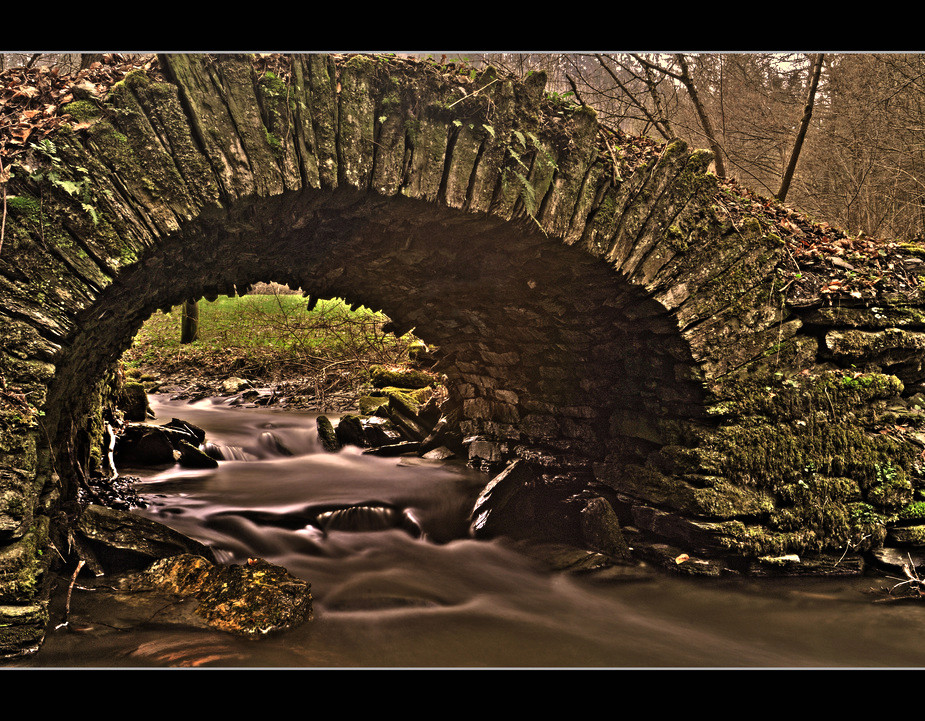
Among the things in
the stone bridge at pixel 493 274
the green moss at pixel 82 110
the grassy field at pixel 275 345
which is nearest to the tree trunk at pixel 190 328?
the grassy field at pixel 275 345

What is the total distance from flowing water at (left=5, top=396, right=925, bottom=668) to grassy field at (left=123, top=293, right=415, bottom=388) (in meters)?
4.88

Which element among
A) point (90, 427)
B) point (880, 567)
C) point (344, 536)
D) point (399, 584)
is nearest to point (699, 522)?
point (880, 567)

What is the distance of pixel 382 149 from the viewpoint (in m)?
3.01

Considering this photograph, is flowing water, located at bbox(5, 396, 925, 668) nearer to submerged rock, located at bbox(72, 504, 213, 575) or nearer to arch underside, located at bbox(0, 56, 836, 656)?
submerged rock, located at bbox(72, 504, 213, 575)

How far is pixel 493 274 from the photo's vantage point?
13.6ft

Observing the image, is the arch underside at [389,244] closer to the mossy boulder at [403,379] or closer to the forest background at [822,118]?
the forest background at [822,118]

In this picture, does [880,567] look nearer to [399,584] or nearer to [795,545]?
[795,545]

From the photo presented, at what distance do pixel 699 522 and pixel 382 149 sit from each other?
2.95 m

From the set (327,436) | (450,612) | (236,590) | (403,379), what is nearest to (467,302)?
(450,612)

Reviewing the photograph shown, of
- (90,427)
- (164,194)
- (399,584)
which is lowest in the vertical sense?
(399,584)

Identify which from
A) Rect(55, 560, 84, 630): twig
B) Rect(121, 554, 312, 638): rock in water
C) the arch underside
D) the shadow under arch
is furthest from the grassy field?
Rect(55, 560, 84, 630): twig

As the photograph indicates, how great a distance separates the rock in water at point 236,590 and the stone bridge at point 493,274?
1.95 feet

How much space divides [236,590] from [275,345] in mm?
8081

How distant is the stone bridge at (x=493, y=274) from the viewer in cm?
253
